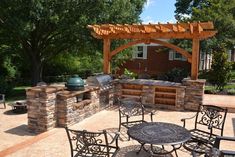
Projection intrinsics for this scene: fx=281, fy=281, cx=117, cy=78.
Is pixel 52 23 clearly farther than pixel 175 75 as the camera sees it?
No

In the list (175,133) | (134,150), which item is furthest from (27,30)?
(175,133)

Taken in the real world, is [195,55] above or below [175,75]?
above

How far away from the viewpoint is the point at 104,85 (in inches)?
402

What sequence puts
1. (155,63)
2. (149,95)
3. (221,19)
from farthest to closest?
(155,63), (221,19), (149,95)

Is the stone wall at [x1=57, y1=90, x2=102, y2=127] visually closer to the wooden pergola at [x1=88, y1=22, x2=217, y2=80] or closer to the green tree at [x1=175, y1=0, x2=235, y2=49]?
the wooden pergola at [x1=88, y1=22, x2=217, y2=80]

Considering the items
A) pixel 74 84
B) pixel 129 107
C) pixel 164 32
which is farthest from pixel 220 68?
pixel 74 84

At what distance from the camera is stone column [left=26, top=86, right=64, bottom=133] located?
23.8 ft

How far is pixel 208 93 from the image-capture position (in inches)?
553

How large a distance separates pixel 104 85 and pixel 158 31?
2.72 meters

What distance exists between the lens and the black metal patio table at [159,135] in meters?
4.82

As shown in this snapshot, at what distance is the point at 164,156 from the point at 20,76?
17.7m

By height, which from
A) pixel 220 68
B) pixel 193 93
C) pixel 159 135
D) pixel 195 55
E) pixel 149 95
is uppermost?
pixel 195 55

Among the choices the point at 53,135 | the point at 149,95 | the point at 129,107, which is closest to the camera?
the point at 53,135

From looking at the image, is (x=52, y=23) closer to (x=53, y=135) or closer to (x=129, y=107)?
(x=53, y=135)
